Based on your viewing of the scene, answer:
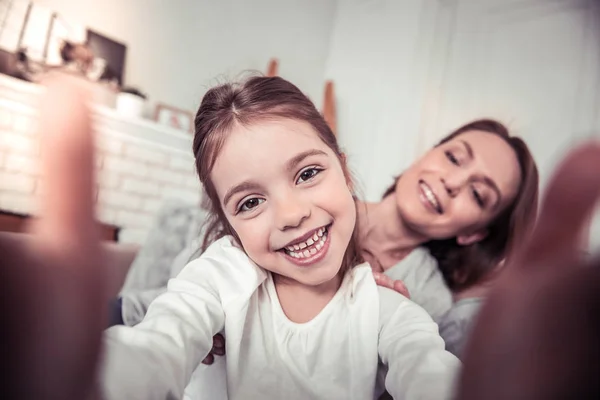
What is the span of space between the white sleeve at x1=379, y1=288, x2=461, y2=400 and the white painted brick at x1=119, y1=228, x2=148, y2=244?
0.20 m

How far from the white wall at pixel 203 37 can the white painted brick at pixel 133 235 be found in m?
0.11

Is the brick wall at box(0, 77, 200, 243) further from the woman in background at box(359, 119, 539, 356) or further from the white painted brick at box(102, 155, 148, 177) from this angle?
the woman in background at box(359, 119, 539, 356)

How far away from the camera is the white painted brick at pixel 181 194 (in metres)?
0.38

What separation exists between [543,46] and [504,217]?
0.15m

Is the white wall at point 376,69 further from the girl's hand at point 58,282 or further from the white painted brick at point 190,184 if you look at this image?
the girl's hand at point 58,282

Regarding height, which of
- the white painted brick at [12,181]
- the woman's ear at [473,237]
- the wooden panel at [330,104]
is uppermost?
the wooden panel at [330,104]

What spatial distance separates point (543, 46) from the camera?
0.39 meters

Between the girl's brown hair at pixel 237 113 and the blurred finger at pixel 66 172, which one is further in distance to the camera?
the girl's brown hair at pixel 237 113

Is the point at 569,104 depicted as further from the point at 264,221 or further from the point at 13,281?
the point at 13,281

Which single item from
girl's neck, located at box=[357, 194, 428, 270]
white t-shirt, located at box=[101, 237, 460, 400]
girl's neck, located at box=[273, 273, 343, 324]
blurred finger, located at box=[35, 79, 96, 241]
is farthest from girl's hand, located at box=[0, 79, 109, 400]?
girl's neck, located at box=[357, 194, 428, 270]

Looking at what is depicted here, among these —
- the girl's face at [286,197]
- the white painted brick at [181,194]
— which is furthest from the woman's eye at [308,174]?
the white painted brick at [181,194]

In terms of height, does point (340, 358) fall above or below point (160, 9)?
below

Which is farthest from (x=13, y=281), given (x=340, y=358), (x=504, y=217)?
(x=504, y=217)

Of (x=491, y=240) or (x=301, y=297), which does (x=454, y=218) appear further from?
(x=301, y=297)
